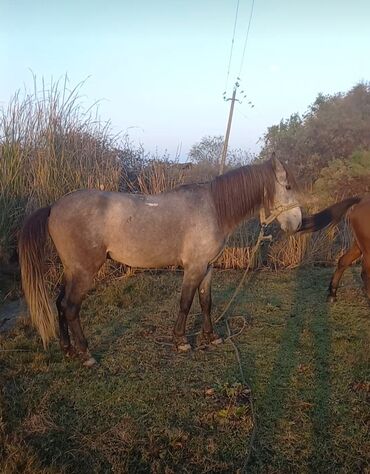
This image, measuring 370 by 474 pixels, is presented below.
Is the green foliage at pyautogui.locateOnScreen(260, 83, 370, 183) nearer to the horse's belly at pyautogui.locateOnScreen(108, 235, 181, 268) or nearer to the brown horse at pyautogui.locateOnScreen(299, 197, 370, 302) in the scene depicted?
the brown horse at pyautogui.locateOnScreen(299, 197, 370, 302)

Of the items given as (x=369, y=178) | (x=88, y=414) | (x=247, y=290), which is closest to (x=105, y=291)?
(x=247, y=290)

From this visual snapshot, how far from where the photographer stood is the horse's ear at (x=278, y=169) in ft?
13.3

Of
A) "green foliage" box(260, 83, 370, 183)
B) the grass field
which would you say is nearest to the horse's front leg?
the grass field

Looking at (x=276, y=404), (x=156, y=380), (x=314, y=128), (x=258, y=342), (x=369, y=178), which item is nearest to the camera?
(x=276, y=404)

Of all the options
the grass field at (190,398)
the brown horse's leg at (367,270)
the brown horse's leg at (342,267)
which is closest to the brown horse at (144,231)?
the grass field at (190,398)

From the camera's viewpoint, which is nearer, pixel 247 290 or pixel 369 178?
pixel 247 290

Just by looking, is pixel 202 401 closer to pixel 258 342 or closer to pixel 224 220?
pixel 258 342

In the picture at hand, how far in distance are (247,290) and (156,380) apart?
2.83 m

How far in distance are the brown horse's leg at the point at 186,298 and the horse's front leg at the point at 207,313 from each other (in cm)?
24

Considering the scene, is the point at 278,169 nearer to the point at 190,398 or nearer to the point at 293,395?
the point at 293,395

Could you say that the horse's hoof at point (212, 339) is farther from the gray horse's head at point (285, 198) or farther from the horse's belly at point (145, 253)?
the gray horse's head at point (285, 198)

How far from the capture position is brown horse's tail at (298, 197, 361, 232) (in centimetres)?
519

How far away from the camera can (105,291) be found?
5.68m

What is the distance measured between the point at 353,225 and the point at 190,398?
2999 millimetres
